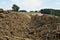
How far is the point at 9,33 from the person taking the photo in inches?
597

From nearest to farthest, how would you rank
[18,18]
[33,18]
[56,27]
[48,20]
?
[56,27]
[48,20]
[18,18]
[33,18]

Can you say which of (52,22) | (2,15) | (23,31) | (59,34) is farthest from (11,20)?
(59,34)

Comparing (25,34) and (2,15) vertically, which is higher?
(2,15)

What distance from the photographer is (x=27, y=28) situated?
17281 mm

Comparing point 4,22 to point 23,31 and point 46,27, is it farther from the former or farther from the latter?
point 46,27

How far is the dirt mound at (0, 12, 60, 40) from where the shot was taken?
14.5 m

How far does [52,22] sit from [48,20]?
776 millimetres

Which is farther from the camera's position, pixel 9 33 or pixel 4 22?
pixel 4 22

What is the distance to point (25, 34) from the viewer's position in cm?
1581

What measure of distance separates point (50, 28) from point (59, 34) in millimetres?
1588

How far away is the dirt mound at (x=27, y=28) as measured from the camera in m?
14.5

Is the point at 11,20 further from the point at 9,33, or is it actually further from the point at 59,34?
the point at 59,34

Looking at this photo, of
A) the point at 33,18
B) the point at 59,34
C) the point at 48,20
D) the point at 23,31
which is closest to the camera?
the point at 59,34

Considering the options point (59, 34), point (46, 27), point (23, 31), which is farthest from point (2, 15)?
point (59, 34)
